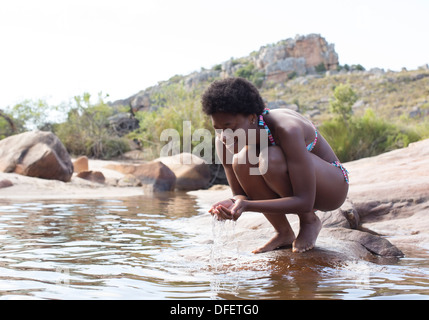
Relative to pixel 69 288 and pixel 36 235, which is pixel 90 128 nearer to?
pixel 36 235

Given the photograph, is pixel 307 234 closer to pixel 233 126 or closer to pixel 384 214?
pixel 233 126

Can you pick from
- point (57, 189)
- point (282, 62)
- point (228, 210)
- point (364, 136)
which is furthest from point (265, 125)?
point (282, 62)

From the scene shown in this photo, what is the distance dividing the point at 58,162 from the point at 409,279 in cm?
899

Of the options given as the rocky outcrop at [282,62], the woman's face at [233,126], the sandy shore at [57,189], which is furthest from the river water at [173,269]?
the rocky outcrop at [282,62]

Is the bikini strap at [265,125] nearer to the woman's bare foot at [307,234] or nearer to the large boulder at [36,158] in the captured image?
the woman's bare foot at [307,234]

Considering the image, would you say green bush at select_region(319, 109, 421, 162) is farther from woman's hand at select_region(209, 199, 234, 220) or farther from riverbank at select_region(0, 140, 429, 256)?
woman's hand at select_region(209, 199, 234, 220)

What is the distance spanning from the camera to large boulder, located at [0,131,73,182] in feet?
35.3

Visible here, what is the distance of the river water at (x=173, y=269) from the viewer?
271 cm

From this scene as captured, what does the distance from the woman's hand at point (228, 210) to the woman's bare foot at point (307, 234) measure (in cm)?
70

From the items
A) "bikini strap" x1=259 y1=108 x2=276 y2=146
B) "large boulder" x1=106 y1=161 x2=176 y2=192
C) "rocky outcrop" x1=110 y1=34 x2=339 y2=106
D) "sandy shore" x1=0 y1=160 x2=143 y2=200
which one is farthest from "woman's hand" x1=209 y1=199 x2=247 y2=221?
"rocky outcrop" x1=110 y1=34 x2=339 y2=106

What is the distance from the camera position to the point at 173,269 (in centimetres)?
335

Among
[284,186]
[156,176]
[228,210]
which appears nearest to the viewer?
[228,210]

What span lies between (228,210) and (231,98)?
2.31ft
